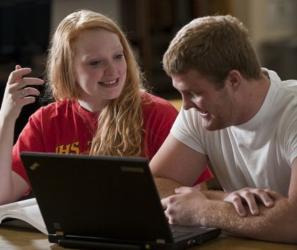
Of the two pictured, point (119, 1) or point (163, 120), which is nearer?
point (163, 120)

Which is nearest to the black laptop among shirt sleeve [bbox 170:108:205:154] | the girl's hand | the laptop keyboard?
the laptop keyboard

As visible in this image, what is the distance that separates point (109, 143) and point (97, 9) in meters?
2.71

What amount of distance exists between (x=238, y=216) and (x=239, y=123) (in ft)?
0.97

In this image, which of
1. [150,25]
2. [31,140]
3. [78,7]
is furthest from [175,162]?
[150,25]

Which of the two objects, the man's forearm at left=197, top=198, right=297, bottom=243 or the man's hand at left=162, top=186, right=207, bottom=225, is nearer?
the man's forearm at left=197, top=198, right=297, bottom=243

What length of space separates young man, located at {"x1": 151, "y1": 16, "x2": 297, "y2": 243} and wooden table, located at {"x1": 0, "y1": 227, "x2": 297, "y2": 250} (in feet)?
0.08

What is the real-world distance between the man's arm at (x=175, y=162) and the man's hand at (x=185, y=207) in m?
0.25

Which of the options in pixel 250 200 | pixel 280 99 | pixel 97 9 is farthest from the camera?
pixel 97 9

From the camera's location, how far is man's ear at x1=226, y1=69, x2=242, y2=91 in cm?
205

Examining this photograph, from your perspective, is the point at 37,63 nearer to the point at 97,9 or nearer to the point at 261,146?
the point at 97,9

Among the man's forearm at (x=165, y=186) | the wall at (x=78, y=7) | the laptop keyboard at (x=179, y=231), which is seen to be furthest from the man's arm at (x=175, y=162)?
the wall at (x=78, y=7)

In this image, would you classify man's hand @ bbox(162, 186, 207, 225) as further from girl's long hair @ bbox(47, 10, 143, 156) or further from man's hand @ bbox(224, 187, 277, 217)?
girl's long hair @ bbox(47, 10, 143, 156)

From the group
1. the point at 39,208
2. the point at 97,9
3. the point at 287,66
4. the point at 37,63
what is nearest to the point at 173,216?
the point at 39,208

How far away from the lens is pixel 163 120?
8.56ft
